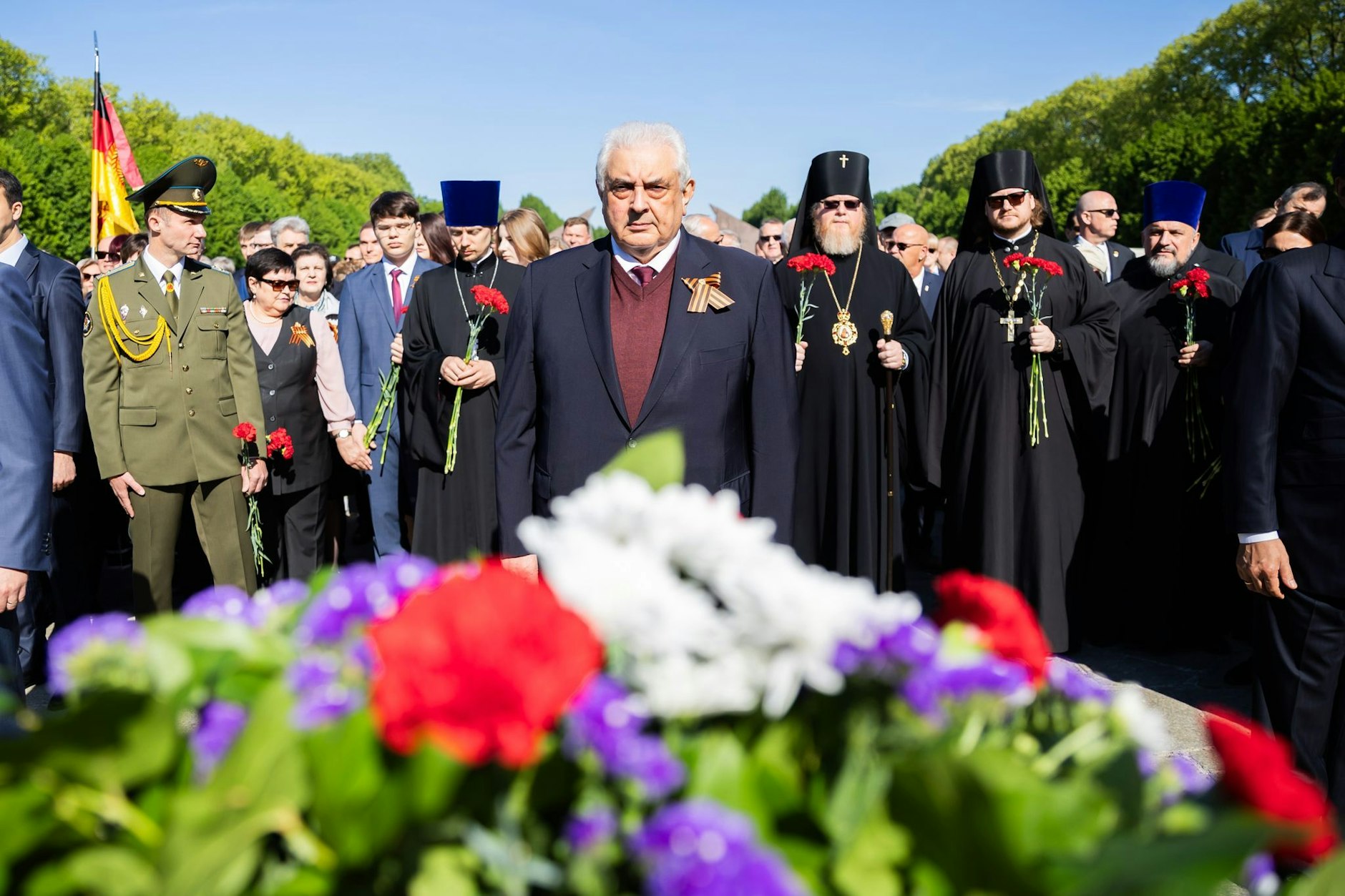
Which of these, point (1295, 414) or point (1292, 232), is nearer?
point (1295, 414)

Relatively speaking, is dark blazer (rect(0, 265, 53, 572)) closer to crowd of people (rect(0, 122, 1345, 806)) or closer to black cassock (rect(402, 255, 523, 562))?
crowd of people (rect(0, 122, 1345, 806))

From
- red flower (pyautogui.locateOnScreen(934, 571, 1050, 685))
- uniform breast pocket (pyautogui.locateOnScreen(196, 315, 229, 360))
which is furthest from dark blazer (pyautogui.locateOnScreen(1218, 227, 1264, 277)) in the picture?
red flower (pyautogui.locateOnScreen(934, 571, 1050, 685))

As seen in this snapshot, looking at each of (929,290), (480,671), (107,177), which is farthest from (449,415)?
(107,177)

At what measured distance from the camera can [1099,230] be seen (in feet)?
34.5

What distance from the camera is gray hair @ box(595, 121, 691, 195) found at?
3721mm

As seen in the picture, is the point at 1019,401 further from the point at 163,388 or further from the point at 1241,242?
the point at 163,388

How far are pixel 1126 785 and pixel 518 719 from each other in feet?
1.70

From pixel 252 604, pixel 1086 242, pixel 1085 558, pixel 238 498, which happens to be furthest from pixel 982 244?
pixel 252 604

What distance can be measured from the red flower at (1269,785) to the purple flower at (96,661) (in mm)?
933

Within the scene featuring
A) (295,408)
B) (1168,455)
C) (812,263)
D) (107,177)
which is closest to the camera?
(812,263)

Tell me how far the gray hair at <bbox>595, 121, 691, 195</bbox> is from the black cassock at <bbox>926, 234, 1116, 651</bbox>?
3718 mm

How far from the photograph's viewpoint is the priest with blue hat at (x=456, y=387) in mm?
7328

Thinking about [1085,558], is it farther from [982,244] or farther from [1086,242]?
[1086,242]

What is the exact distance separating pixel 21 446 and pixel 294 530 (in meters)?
4.47
